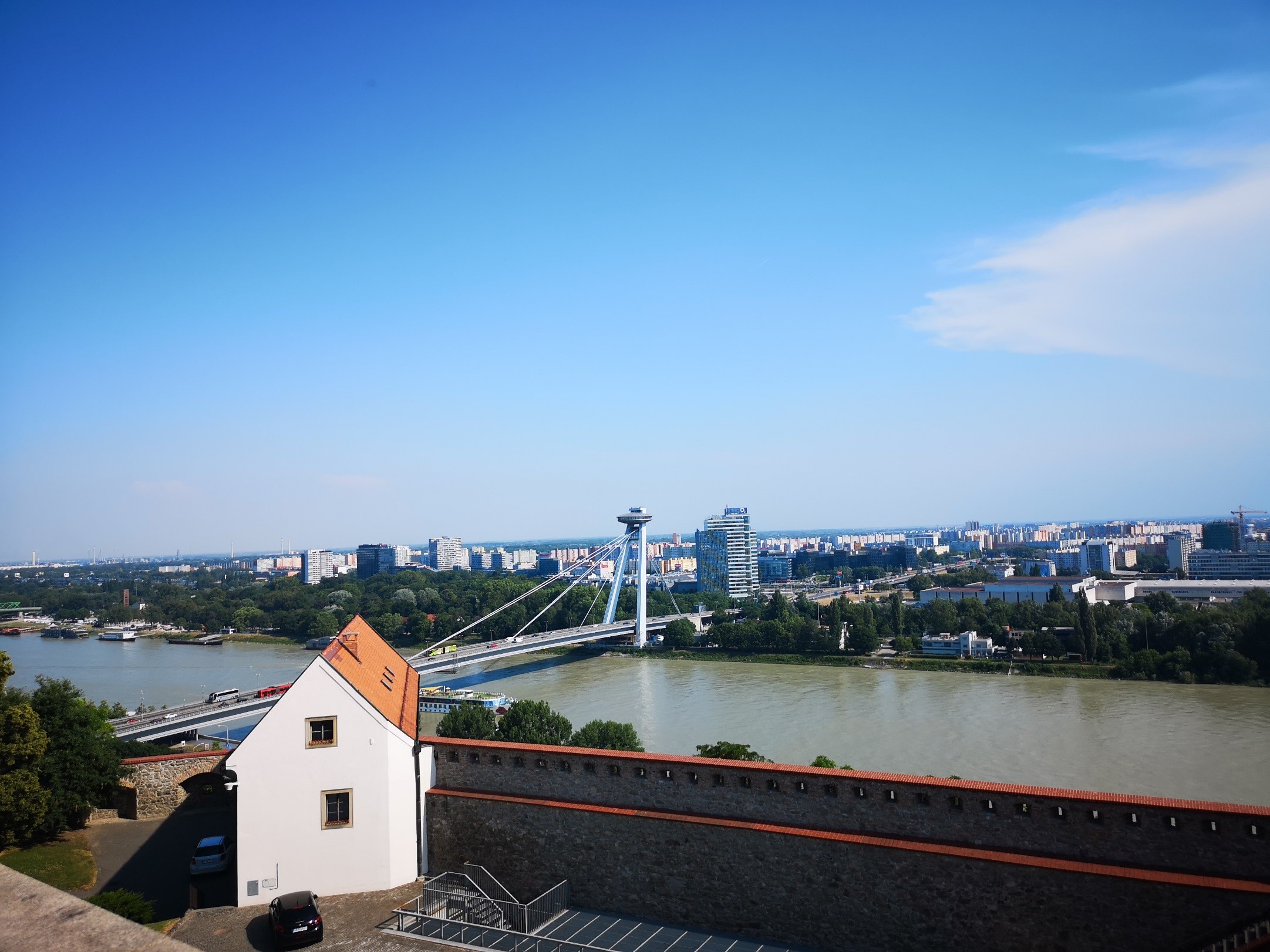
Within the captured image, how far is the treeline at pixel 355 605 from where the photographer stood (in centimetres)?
3250

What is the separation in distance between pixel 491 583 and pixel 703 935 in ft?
116

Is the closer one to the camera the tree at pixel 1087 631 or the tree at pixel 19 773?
the tree at pixel 19 773

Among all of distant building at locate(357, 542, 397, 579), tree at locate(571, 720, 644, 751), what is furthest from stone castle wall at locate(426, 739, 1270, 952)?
distant building at locate(357, 542, 397, 579)

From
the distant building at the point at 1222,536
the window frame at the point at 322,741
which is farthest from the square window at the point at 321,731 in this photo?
the distant building at the point at 1222,536

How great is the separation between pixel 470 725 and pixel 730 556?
40389 millimetres

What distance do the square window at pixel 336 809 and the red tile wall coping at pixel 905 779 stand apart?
590 mm

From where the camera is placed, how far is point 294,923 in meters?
4.39

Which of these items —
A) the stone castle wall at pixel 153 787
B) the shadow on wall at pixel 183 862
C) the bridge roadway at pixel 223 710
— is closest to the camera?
the shadow on wall at pixel 183 862

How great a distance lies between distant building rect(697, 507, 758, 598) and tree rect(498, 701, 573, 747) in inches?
1538

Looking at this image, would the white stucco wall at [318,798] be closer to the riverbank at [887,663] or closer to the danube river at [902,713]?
the danube river at [902,713]

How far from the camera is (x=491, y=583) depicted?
129 feet

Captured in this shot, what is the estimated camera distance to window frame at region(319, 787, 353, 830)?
16.5ft

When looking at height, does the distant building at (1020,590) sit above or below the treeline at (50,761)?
below

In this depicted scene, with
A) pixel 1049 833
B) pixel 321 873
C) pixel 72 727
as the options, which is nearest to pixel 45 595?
pixel 72 727
